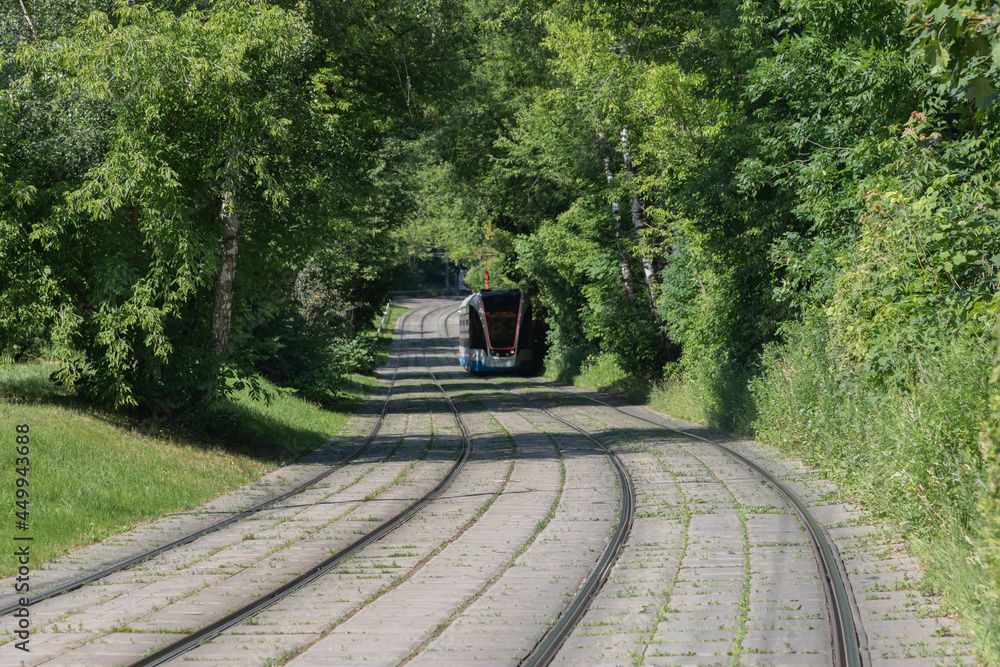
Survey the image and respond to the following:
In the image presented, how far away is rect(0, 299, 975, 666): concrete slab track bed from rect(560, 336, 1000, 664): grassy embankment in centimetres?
25

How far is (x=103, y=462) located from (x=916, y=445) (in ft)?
27.7

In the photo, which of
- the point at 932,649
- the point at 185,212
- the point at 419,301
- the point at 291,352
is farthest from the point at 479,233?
the point at 419,301

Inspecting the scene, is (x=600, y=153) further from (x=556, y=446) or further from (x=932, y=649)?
(x=932, y=649)

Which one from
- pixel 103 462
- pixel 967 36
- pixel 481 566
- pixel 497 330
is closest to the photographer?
pixel 967 36

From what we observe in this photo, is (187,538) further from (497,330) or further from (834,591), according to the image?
(497,330)

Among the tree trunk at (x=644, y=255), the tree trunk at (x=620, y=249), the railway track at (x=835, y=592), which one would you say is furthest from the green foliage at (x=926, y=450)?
the tree trunk at (x=620, y=249)

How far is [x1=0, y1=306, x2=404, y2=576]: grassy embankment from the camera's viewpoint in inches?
353

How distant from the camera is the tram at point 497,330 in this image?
36375 mm

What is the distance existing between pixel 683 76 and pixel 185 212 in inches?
528

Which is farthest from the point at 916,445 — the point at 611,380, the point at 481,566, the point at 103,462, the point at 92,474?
the point at 611,380

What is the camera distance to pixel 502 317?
36.8 m

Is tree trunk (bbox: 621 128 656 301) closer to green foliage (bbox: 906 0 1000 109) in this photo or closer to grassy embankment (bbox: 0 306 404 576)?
grassy embankment (bbox: 0 306 404 576)

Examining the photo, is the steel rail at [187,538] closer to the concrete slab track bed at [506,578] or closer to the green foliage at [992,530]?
the concrete slab track bed at [506,578]

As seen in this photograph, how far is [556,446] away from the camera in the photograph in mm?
15531
